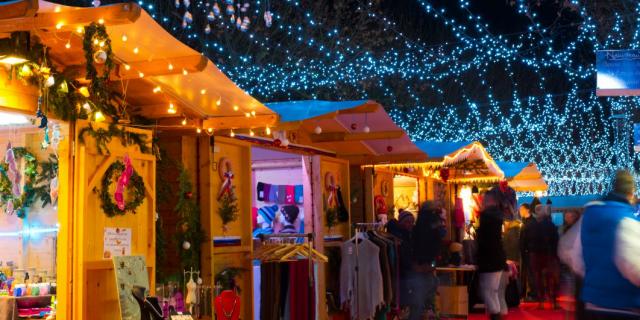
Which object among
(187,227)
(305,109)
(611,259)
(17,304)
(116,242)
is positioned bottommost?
(17,304)

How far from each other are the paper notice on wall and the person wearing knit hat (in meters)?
3.98

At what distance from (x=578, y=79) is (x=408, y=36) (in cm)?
554

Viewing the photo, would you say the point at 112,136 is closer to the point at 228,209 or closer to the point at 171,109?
the point at 171,109

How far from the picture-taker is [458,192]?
1895 centimetres

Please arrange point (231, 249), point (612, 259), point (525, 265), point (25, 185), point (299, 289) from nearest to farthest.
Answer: point (612, 259) → point (25, 185) → point (231, 249) → point (299, 289) → point (525, 265)

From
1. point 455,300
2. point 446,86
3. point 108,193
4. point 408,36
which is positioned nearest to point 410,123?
point 446,86

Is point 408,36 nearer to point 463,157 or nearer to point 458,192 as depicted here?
point 458,192

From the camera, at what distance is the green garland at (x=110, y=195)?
22.5ft

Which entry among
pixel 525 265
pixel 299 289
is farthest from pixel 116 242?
pixel 525 265

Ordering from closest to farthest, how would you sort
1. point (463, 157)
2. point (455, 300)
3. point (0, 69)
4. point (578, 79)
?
point (0, 69), point (455, 300), point (463, 157), point (578, 79)

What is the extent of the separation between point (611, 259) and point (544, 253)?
9074mm

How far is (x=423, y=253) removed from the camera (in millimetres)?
9070

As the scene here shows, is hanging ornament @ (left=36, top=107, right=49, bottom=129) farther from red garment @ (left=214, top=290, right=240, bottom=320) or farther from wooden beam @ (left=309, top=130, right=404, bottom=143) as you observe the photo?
wooden beam @ (left=309, top=130, right=404, bottom=143)

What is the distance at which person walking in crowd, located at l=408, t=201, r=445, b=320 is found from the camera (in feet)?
29.6
